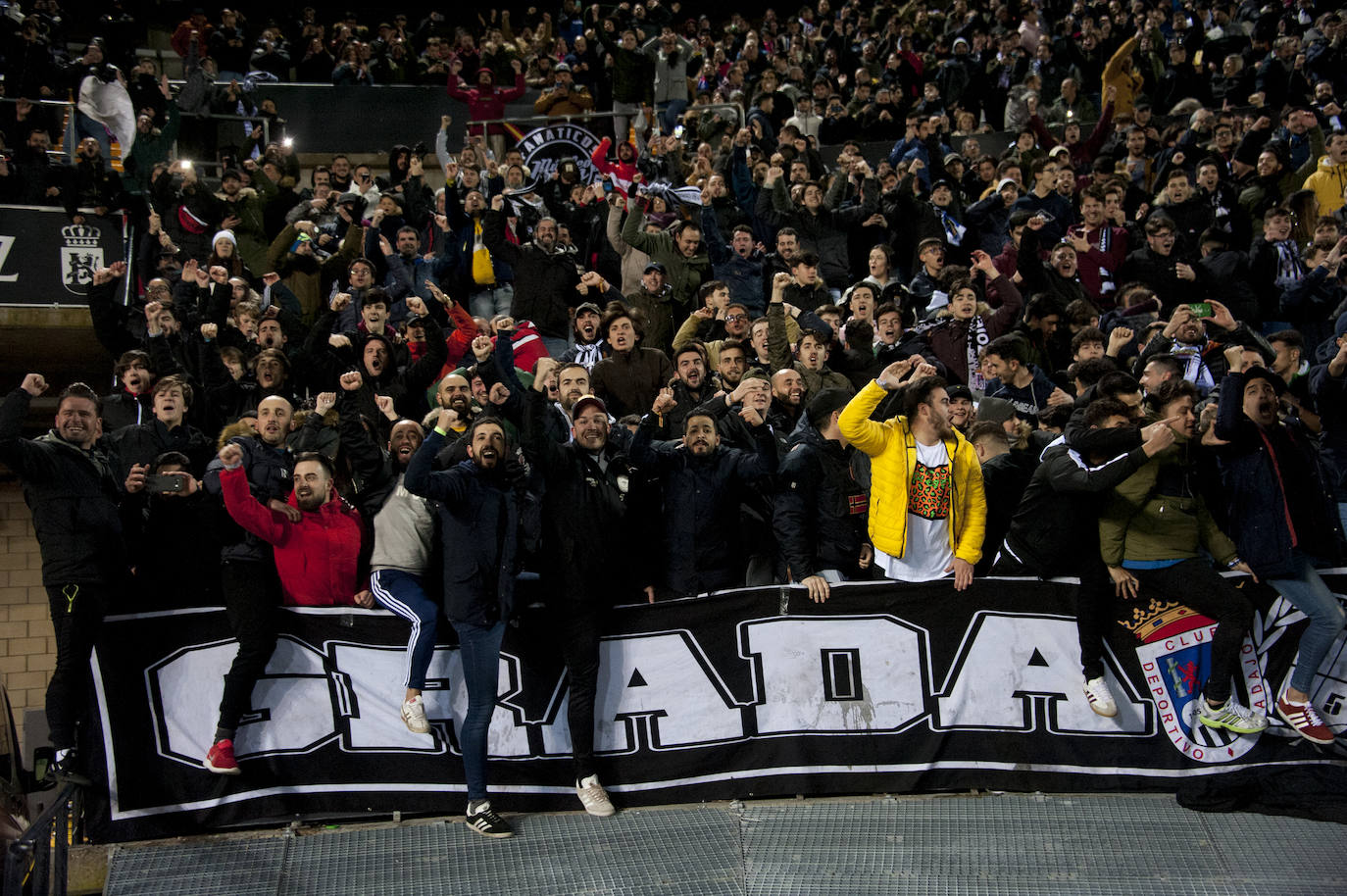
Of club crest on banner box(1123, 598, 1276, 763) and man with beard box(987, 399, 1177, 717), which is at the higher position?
man with beard box(987, 399, 1177, 717)

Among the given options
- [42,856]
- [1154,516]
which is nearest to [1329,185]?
[1154,516]

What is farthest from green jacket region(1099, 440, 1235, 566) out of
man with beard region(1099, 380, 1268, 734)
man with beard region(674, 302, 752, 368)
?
man with beard region(674, 302, 752, 368)

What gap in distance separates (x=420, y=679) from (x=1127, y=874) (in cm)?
348

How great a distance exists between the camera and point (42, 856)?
3.67 m

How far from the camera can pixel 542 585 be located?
227 inches

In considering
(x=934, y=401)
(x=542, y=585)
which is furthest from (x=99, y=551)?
(x=934, y=401)

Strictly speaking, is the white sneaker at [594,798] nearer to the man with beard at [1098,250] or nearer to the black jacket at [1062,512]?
the black jacket at [1062,512]

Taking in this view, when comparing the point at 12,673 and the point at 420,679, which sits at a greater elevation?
the point at 420,679

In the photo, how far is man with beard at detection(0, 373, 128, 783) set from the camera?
17.9 feet

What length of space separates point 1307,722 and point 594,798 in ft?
11.9

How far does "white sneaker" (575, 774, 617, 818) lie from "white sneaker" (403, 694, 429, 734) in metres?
0.85

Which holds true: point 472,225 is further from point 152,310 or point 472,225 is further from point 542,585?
point 542,585

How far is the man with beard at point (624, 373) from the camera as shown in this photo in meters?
8.00

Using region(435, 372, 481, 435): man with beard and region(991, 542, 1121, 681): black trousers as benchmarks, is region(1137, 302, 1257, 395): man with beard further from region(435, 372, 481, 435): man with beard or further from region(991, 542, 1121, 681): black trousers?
region(435, 372, 481, 435): man with beard
